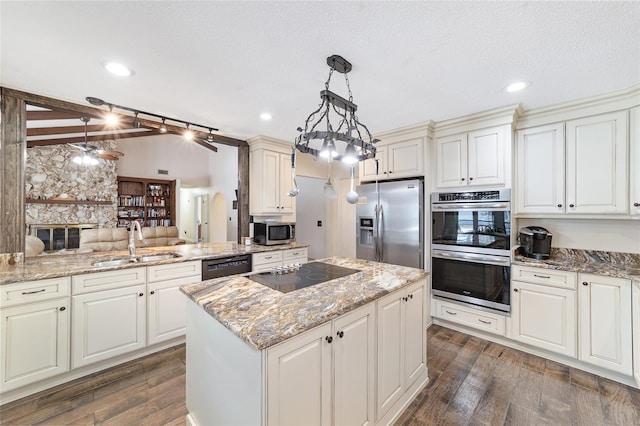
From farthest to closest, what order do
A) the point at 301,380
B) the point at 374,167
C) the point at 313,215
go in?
the point at 313,215
the point at 374,167
the point at 301,380

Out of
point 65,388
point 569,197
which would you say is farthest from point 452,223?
point 65,388

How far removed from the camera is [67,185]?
6285 mm

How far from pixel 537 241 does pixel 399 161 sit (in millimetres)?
1672

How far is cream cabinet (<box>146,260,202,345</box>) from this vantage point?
2.44 meters

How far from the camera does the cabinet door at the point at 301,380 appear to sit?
3.48ft

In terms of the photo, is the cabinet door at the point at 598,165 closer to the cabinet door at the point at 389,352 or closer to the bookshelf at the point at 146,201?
the cabinet door at the point at 389,352

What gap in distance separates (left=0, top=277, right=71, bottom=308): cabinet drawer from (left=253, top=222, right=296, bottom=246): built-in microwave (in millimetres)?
2000

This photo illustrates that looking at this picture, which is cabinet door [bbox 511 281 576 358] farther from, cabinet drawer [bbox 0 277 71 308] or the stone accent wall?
the stone accent wall

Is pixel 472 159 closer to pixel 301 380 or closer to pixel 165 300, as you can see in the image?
pixel 301 380

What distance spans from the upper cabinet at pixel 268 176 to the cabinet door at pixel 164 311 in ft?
4.96

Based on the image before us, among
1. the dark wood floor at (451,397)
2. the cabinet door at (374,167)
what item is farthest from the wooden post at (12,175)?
the cabinet door at (374,167)

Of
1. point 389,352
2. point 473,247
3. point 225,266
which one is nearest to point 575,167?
point 473,247

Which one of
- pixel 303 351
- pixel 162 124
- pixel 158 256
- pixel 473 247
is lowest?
pixel 303 351

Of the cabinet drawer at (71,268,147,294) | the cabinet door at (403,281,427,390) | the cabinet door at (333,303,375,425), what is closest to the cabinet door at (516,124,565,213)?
the cabinet door at (403,281,427,390)
